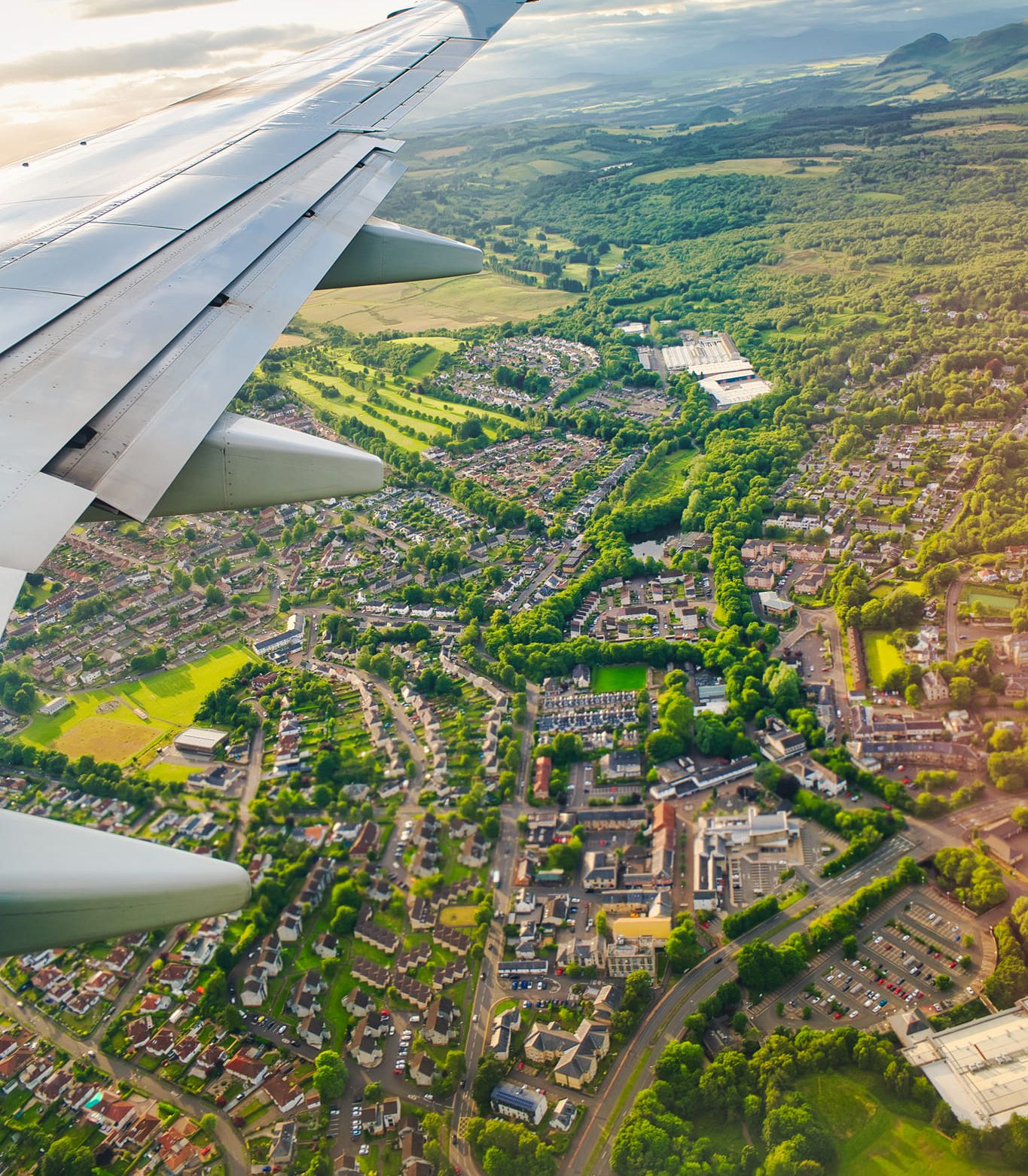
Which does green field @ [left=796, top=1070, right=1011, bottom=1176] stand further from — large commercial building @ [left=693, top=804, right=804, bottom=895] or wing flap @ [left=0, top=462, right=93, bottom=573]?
wing flap @ [left=0, top=462, right=93, bottom=573]

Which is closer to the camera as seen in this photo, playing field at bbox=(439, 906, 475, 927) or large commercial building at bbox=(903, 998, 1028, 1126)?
large commercial building at bbox=(903, 998, 1028, 1126)

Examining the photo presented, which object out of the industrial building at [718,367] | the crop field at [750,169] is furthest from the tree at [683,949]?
the crop field at [750,169]

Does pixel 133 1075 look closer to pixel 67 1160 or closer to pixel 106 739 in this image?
pixel 67 1160

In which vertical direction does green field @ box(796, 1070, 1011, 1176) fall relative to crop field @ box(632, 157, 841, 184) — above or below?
below

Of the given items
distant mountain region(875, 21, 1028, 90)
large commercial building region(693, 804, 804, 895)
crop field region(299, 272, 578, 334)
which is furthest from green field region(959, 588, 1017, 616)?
distant mountain region(875, 21, 1028, 90)

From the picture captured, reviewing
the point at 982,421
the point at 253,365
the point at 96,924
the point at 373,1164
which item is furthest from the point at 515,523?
the point at 96,924

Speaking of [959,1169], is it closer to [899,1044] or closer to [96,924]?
[899,1044]

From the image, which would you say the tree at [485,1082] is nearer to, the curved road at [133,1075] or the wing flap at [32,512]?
the curved road at [133,1075]

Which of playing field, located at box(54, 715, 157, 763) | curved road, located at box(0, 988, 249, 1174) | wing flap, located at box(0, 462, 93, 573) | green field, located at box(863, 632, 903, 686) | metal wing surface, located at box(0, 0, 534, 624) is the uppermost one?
metal wing surface, located at box(0, 0, 534, 624)
